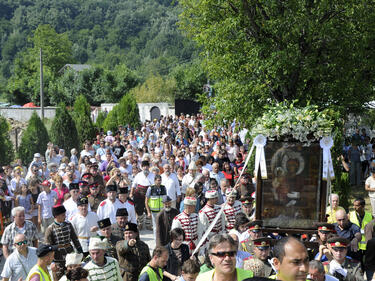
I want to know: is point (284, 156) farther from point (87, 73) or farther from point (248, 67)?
point (87, 73)

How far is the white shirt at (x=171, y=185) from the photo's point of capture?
46.5ft

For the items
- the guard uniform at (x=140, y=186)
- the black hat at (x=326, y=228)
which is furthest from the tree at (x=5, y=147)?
the black hat at (x=326, y=228)

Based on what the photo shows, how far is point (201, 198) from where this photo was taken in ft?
40.4

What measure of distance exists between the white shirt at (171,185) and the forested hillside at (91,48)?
44.6 m

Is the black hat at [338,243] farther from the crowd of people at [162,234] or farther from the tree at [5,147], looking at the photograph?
the tree at [5,147]

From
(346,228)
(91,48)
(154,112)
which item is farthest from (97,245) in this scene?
(91,48)

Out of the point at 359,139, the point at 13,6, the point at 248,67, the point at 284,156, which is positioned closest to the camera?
the point at 284,156

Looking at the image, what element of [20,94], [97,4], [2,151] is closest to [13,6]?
[97,4]

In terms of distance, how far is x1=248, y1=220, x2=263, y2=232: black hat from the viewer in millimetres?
8366

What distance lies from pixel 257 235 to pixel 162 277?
1811 mm

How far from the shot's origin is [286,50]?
1516cm

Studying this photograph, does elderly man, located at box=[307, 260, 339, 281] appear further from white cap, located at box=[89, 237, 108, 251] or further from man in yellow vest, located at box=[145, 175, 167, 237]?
man in yellow vest, located at box=[145, 175, 167, 237]

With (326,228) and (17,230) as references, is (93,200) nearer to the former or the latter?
(17,230)

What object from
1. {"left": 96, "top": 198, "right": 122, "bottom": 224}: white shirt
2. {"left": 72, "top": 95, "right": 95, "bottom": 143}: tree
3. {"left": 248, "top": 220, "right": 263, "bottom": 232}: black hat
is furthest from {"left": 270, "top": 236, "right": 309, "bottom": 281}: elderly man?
{"left": 72, "top": 95, "right": 95, "bottom": 143}: tree
